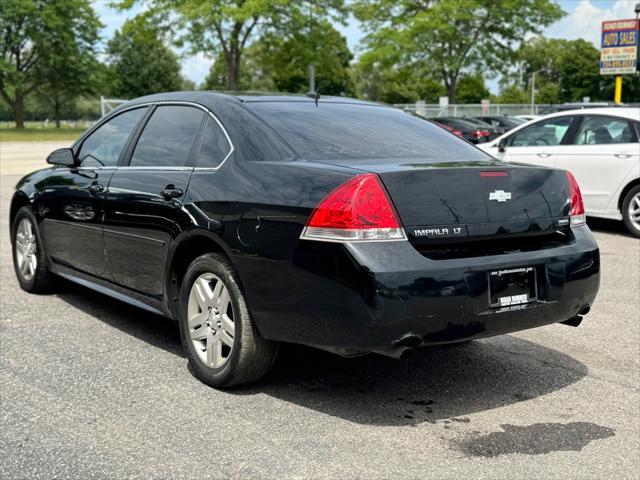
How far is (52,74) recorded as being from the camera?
196ft

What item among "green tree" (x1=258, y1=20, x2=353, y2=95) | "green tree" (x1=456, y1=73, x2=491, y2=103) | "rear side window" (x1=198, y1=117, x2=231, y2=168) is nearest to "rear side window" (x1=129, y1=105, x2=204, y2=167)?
"rear side window" (x1=198, y1=117, x2=231, y2=168)

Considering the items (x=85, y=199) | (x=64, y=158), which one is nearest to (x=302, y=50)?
(x=64, y=158)

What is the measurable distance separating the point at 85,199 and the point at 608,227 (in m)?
7.99

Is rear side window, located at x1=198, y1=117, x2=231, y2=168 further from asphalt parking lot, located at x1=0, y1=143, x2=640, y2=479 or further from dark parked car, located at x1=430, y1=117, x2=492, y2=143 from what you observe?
dark parked car, located at x1=430, y1=117, x2=492, y2=143

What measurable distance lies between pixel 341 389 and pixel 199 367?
0.77 m

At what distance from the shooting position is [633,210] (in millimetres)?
10023

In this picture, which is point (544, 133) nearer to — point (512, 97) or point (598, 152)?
point (598, 152)

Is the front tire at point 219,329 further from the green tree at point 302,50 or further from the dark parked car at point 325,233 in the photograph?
the green tree at point 302,50

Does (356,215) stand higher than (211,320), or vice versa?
(356,215)

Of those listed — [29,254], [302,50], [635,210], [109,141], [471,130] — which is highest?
[302,50]

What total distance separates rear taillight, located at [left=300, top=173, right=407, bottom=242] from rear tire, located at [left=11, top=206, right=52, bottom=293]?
3.32 meters

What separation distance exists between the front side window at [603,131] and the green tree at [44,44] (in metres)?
51.7

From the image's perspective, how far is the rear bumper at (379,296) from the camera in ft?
11.5

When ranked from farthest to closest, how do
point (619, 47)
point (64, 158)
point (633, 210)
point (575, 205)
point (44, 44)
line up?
point (44, 44) < point (619, 47) < point (633, 210) < point (64, 158) < point (575, 205)
